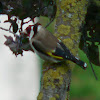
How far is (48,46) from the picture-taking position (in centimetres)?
247

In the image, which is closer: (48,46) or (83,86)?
(48,46)

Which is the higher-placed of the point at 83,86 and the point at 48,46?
the point at 48,46

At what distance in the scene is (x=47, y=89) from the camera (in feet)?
6.47

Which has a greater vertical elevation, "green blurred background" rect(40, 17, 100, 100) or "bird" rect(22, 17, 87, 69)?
"bird" rect(22, 17, 87, 69)

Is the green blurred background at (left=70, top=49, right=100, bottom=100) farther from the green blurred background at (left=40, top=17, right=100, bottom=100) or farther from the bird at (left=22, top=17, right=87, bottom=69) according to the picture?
the bird at (left=22, top=17, right=87, bottom=69)

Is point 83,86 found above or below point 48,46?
below

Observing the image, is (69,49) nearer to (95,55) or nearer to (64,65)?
(64,65)

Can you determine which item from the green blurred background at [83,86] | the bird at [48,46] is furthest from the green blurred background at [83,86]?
the bird at [48,46]

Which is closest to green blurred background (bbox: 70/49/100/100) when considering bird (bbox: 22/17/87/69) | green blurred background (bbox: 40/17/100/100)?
green blurred background (bbox: 40/17/100/100)

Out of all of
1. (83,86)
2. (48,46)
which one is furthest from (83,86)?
(48,46)

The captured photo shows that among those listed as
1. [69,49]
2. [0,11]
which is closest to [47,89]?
[69,49]

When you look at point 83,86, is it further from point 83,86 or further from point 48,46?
point 48,46

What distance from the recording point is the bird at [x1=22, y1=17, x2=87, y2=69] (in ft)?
7.40

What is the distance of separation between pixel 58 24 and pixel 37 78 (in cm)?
363
